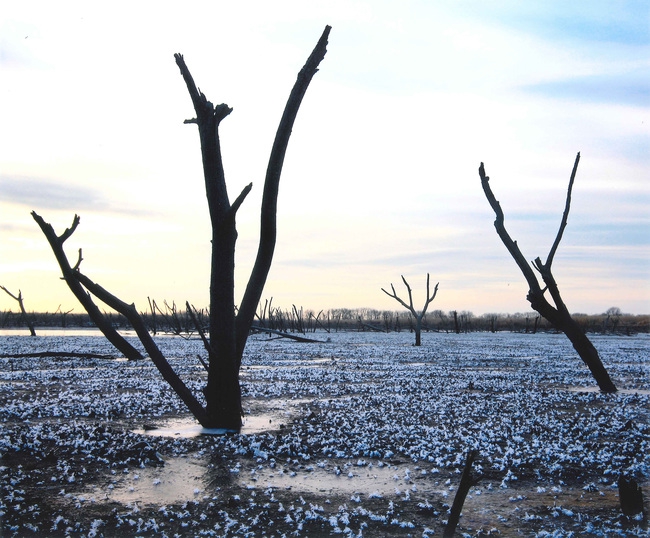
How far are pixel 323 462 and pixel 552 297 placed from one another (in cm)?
945

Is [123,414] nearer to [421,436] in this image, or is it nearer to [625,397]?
Answer: [421,436]

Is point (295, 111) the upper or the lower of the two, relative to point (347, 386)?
upper

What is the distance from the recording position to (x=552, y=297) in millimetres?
14664

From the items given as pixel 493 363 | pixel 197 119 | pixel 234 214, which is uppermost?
pixel 197 119

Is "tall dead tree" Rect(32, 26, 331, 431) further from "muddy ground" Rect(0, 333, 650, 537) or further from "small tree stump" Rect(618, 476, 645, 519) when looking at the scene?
"small tree stump" Rect(618, 476, 645, 519)

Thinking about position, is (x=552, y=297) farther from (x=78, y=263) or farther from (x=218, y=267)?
(x=78, y=263)

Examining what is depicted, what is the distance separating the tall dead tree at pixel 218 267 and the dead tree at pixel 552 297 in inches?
299

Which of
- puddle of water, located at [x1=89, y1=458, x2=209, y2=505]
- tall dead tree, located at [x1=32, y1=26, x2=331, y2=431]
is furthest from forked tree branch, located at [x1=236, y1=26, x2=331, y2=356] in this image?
puddle of water, located at [x1=89, y1=458, x2=209, y2=505]

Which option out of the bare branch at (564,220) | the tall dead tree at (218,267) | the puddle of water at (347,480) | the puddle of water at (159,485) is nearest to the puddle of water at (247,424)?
the tall dead tree at (218,267)

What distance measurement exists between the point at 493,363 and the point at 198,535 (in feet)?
59.8

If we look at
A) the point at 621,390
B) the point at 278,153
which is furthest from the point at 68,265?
the point at 621,390

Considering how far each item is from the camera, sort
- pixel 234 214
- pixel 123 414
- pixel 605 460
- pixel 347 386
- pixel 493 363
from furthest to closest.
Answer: pixel 493 363 → pixel 347 386 → pixel 123 414 → pixel 234 214 → pixel 605 460

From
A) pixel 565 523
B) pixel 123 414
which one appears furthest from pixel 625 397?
pixel 123 414

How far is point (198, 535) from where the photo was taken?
4836 mm
